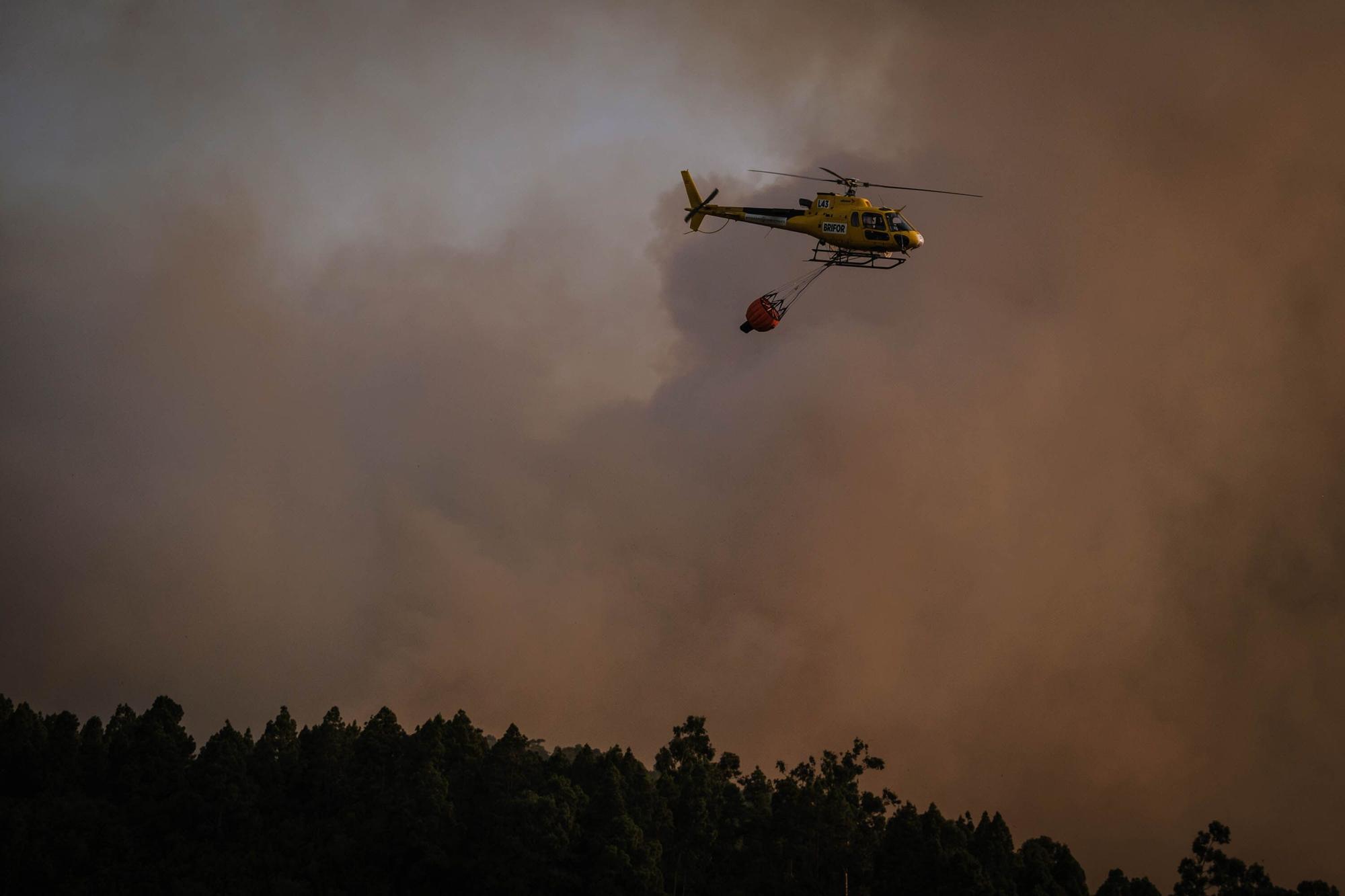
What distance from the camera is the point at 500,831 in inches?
3733

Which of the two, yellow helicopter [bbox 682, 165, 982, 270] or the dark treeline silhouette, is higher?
yellow helicopter [bbox 682, 165, 982, 270]

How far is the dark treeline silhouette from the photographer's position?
94188 mm

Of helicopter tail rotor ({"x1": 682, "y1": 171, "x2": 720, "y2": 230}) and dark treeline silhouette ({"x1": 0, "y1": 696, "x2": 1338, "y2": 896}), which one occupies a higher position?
helicopter tail rotor ({"x1": 682, "y1": 171, "x2": 720, "y2": 230})

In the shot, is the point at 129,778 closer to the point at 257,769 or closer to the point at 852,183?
the point at 257,769

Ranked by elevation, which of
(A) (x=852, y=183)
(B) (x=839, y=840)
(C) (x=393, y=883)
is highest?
(A) (x=852, y=183)

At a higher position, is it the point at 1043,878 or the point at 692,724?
the point at 692,724

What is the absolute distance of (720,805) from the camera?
339 feet

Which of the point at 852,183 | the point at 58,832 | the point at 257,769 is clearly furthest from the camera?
the point at 257,769

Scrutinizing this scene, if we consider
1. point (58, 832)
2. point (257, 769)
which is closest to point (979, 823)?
point (257, 769)

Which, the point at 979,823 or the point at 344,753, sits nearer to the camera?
the point at 979,823

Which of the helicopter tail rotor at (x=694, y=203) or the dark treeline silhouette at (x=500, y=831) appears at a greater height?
the helicopter tail rotor at (x=694, y=203)

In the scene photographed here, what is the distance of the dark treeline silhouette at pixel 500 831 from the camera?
94.2 metres

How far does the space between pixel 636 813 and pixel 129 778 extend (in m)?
45.9

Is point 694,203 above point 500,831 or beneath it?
above
